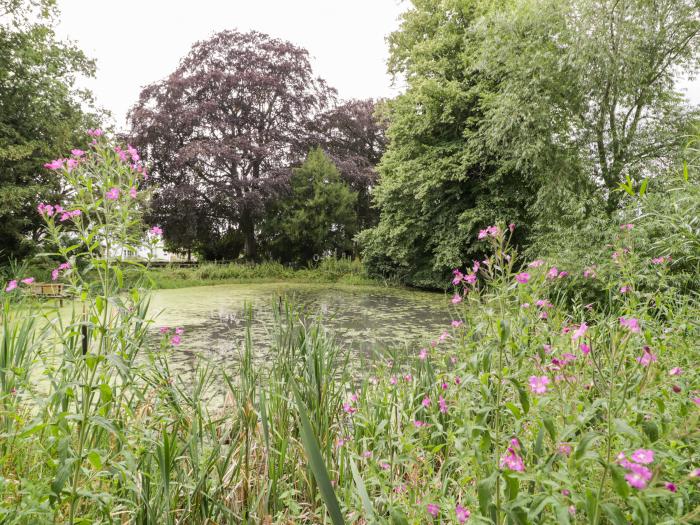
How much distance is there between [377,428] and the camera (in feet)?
4.26

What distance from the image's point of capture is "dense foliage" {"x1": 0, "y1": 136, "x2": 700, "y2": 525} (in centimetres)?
87

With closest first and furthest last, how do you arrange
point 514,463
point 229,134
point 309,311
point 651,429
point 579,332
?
1. point 651,429
2. point 514,463
3. point 579,332
4. point 309,311
5. point 229,134

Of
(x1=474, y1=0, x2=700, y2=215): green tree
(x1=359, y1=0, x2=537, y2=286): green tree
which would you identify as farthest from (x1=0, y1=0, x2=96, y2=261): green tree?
(x1=474, y1=0, x2=700, y2=215): green tree

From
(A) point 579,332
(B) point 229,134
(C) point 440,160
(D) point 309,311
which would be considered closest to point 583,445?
(A) point 579,332

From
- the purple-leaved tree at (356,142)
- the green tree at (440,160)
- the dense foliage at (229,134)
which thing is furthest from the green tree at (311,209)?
the green tree at (440,160)

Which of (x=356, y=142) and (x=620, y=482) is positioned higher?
(x=356, y=142)

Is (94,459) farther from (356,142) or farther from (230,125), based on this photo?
(356,142)

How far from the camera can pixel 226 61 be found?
56.4ft

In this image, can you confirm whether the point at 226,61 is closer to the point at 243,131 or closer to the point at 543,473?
the point at 243,131

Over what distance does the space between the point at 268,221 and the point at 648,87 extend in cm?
1294

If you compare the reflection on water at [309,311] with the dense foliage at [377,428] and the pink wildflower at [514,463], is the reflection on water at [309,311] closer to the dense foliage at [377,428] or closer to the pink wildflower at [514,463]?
the dense foliage at [377,428]

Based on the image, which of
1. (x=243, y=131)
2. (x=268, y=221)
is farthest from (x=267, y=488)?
(x=243, y=131)

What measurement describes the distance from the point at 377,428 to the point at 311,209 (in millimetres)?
15284

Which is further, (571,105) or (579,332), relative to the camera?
(571,105)
